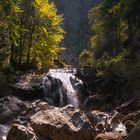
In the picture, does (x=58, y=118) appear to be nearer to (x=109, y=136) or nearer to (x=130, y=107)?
(x=109, y=136)

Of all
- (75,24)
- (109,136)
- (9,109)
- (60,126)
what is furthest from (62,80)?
→ (75,24)

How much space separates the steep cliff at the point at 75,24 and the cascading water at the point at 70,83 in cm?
5391

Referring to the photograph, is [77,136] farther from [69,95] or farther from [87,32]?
[87,32]

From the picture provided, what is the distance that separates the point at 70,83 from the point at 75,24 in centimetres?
6463

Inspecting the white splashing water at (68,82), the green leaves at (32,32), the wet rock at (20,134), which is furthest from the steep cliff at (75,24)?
the wet rock at (20,134)

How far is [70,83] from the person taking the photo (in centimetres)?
3569

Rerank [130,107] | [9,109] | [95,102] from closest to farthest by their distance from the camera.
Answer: [9,109] < [130,107] < [95,102]

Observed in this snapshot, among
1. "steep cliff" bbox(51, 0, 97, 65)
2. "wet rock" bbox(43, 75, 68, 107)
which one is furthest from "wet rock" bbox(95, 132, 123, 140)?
"steep cliff" bbox(51, 0, 97, 65)

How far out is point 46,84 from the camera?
33812 millimetres

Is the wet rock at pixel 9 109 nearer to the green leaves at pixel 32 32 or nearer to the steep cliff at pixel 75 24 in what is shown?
the green leaves at pixel 32 32

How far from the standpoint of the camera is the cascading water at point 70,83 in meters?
33.3

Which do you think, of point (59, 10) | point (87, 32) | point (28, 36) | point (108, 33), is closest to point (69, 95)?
point (28, 36)

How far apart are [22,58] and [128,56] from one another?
1213 cm

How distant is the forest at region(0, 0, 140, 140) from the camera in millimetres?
17203
